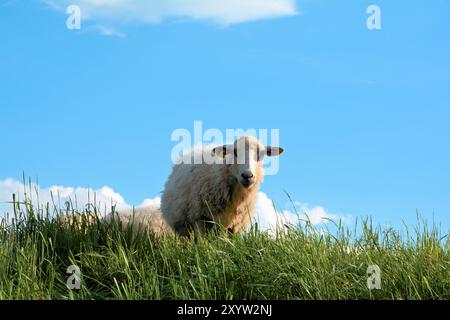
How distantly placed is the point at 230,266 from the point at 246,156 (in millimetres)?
3301

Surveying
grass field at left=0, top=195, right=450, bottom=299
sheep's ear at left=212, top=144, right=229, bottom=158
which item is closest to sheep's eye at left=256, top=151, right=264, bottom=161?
→ sheep's ear at left=212, top=144, right=229, bottom=158

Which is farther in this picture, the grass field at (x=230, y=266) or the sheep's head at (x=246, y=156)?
the sheep's head at (x=246, y=156)

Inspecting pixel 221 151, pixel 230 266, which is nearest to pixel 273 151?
pixel 221 151

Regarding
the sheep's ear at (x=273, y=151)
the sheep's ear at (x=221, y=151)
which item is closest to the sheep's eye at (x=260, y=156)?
the sheep's ear at (x=273, y=151)

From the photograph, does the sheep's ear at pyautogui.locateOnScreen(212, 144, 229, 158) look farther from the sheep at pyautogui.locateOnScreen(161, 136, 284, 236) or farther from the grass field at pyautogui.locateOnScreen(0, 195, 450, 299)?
the grass field at pyautogui.locateOnScreen(0, 195, 450, 299)

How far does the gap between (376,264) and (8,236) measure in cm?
463

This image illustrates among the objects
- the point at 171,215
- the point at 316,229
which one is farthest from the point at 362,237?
the point at 171,215

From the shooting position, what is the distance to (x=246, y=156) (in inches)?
372

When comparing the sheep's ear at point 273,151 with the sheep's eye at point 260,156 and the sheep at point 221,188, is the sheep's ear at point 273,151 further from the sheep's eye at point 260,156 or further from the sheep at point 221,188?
the sheep's eye at point 260,156

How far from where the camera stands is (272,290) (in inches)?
237

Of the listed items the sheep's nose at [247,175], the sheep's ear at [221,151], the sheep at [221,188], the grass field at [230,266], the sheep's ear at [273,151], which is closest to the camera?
the grass field at [230,266]

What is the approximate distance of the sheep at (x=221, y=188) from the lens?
9531 millimetres

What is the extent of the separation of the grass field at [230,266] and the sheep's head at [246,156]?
169 centimetres
